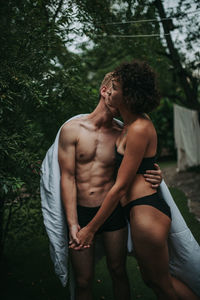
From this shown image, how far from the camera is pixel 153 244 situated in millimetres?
2021

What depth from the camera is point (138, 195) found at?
2.13m

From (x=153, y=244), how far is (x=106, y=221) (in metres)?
0.54

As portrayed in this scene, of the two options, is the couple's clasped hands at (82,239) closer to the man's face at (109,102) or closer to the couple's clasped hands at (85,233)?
the couple's clasped hands at (85,233)

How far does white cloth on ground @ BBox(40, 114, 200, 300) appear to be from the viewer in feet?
7.91

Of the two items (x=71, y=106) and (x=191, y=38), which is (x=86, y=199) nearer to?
(x=71, y=106)

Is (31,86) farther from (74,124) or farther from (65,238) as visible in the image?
(65,238)

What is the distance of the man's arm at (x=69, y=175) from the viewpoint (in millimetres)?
2375

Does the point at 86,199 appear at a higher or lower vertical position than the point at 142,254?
higher

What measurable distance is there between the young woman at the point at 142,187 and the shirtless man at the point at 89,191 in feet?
0.93

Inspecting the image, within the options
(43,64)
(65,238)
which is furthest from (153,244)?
(43,64)

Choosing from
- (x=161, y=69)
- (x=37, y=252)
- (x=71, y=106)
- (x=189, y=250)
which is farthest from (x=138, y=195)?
(x=161, y=69)

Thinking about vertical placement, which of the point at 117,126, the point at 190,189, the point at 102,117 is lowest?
the point at 190,189

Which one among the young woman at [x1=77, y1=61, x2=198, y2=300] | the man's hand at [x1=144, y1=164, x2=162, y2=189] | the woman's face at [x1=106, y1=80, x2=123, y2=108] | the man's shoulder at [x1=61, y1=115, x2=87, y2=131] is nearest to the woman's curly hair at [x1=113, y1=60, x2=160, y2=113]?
the young woman at [x1=77, y1=61, x2=198, y2=300]

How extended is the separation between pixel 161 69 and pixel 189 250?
3.82 m
